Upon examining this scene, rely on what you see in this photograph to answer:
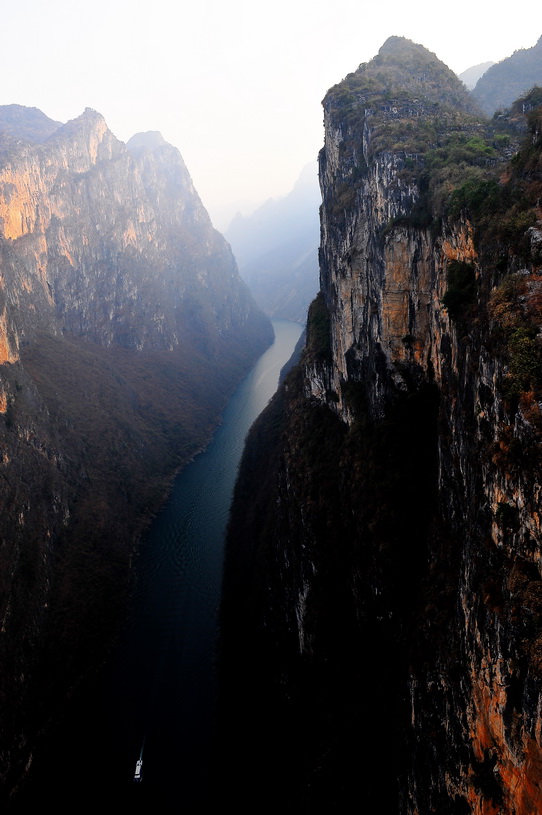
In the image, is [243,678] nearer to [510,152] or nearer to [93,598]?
[93,598]

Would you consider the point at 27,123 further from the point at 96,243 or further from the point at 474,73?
the point at 474,73

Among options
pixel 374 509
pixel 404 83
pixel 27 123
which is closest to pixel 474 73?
pixel 404 83

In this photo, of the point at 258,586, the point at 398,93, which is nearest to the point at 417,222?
the point at 398,93

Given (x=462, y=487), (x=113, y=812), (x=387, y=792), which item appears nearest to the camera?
(x=462, y=487)

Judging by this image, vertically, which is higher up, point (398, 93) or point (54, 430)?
point (398, 93)

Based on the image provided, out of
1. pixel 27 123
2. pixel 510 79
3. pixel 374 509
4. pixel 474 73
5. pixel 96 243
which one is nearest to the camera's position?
pixel 374 509
